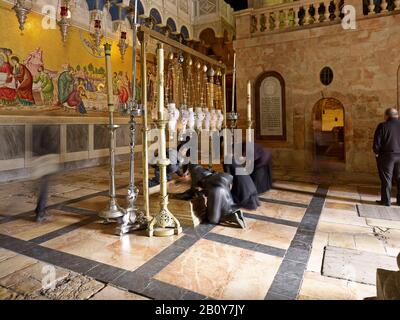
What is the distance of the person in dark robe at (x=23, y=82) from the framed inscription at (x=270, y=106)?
6.66 metres

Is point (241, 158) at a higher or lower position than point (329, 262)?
higher

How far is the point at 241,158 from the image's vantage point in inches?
190

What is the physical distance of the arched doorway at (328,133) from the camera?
10.7m

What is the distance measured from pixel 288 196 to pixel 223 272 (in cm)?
338

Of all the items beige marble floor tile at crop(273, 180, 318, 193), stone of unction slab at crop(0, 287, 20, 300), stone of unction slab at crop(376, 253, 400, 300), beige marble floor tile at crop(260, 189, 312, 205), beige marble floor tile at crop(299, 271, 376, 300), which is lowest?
beige marble floor tile at crop(299, 271, 376, 300)

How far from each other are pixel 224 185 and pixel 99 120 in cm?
743

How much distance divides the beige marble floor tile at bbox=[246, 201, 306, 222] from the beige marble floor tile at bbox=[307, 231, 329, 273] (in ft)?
2.09

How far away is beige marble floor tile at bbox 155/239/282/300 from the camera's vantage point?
227cm

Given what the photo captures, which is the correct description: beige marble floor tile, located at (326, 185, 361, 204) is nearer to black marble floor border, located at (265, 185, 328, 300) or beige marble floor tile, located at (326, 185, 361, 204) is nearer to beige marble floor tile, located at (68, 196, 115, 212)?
black marble floor border, located at (265, 185, 328, 300)

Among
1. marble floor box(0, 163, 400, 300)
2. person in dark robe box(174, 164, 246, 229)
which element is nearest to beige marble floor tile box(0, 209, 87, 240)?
marble floor box(0, 163, 400, 300)

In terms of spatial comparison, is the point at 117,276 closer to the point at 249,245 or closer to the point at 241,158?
the point at 249,245

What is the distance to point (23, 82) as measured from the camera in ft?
24.7

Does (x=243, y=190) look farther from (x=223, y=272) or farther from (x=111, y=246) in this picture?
(x=111, y=246)
